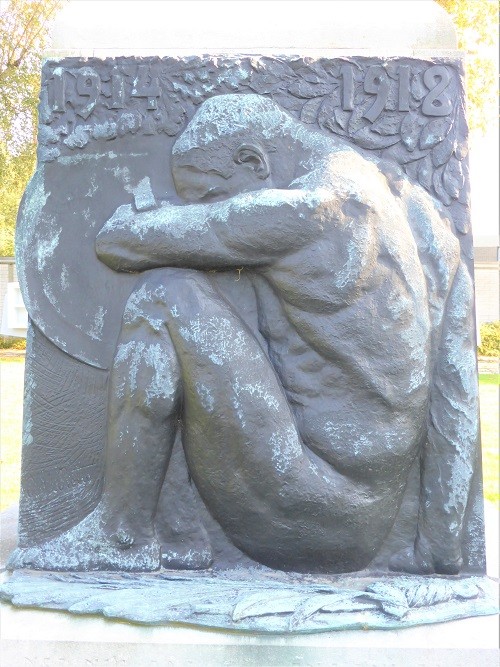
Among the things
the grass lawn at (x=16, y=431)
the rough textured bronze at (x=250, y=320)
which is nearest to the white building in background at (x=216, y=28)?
the rough textured bronze at (x=250, y=320)

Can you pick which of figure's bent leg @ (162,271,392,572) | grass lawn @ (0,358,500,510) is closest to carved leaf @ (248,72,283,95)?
figure's bent leg @ (162,271,392,572)

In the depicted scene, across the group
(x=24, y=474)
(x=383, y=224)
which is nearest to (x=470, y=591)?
(x=383, y=224)

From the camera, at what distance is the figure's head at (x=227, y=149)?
2816 mm

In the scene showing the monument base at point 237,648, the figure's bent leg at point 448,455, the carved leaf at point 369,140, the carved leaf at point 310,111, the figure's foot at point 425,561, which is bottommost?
the monument base at point 237,648

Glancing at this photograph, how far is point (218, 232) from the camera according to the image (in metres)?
2.67

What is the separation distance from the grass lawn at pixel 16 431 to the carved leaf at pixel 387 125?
342 centimetres

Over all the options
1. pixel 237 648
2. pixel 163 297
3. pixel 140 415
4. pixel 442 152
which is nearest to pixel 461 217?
pixel 442 152

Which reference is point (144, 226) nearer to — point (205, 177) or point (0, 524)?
point (205, 177)

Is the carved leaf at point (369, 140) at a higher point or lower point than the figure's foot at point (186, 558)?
higher

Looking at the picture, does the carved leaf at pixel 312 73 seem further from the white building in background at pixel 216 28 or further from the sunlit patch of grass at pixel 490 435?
the sunlit patch of grass at pixel 490 435

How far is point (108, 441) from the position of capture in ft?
9.14

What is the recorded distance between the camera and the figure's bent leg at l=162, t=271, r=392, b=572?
2.63 m

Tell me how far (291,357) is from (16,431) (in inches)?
228

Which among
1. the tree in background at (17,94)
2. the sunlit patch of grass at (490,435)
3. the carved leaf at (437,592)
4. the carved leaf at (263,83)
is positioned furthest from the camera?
the tree in background at (17,94)
